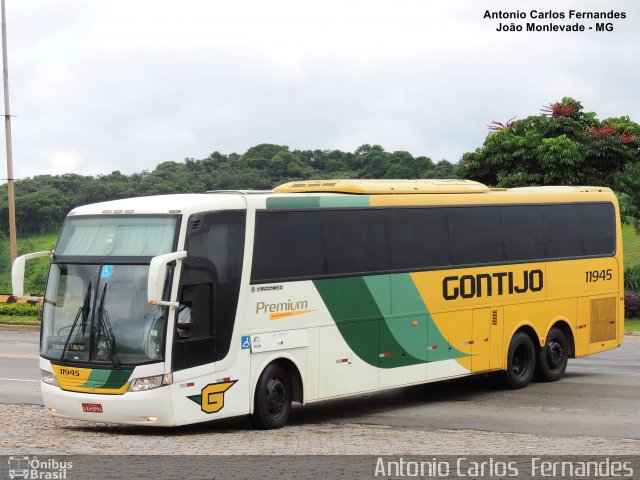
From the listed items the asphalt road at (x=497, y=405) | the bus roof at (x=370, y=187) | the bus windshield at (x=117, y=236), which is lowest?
the asphalt road at (x=497, y=405)

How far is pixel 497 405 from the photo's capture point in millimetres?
17562

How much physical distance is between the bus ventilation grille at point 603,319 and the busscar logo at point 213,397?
953 centimetres

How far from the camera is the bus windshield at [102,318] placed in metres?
13.7

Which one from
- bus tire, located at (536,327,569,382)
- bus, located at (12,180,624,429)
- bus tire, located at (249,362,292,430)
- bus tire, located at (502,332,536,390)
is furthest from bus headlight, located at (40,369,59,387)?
bus tire, located at (536,327,569,382)

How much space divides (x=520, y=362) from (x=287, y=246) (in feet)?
20.9

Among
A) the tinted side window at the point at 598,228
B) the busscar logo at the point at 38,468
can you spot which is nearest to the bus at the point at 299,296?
the tinted side window at the point at 598,228

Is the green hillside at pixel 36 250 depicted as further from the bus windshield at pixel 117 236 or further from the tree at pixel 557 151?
the bus windshield at pixel 117 236

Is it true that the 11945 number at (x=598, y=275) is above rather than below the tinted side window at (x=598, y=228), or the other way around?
below

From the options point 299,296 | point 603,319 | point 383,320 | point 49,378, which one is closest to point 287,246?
point 299,296

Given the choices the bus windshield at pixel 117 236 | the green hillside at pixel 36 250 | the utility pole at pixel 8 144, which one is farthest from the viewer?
the green hillside at pixel 36 250

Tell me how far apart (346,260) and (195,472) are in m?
6.28

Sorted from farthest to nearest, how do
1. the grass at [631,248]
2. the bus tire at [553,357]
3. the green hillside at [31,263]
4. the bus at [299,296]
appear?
the grass at [631,248]
the green hillside at [31,263]
the bus tire at [553,357]
the bus at [299,296]

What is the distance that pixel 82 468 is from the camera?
1087 cm

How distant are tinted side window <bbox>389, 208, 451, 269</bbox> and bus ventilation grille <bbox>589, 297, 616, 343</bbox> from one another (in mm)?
4651
